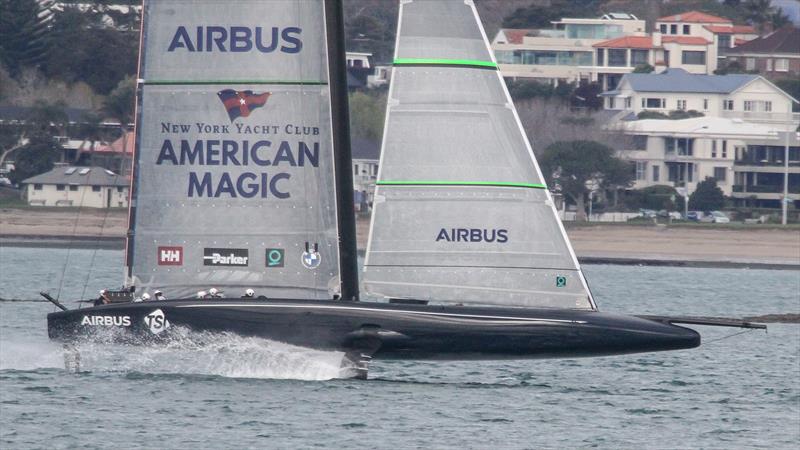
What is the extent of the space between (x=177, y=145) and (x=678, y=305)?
21161 mm

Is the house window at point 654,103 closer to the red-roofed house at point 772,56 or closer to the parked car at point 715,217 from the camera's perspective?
the red-roofed house at point 772,56

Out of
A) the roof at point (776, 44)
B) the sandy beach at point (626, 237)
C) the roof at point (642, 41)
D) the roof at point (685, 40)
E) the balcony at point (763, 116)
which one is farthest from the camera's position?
the roof at point (685, 40)

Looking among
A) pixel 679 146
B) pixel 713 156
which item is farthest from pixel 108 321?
pixel 679 146

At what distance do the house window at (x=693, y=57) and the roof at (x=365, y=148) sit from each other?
3592cm

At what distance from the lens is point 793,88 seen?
315ft

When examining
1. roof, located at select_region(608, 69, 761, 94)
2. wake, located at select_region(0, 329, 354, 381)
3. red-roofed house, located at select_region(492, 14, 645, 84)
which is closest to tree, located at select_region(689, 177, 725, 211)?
roof, located at select_region(608, 69, 761, 94)

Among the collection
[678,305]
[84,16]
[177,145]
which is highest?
[84,16]

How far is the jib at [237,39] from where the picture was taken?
1917 cm

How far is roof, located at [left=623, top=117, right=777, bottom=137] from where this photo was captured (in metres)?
79.3

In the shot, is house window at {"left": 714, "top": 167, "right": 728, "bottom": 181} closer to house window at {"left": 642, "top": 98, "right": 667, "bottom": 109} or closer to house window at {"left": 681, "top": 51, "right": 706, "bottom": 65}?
house window at {"left": 642, "top": 98, "right": 667, "bottom": 109}

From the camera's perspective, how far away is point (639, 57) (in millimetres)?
101438

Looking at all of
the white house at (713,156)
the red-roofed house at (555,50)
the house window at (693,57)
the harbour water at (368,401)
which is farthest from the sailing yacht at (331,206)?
the house window at (693,57)

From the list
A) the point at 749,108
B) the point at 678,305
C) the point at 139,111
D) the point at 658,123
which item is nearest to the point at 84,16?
the point at 658,123

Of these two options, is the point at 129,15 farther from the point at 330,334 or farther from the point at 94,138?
the point at 330,334
